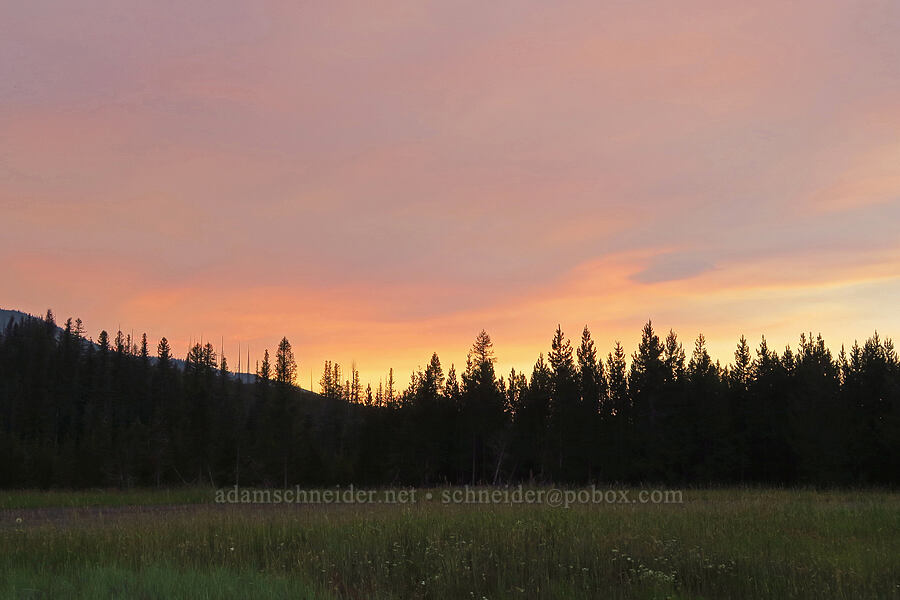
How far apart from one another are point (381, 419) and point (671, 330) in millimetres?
28080

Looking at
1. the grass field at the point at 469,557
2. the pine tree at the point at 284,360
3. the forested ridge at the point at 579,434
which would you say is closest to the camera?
the grass field at the point at 469,557

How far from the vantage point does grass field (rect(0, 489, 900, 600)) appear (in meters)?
10.2

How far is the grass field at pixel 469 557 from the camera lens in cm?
1018

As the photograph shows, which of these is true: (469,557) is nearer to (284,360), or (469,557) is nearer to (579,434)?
(579,434)

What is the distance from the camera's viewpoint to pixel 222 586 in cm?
965

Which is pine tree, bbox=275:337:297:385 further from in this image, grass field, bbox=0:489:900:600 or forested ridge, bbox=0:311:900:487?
grass field, bbox=0:489:900:600

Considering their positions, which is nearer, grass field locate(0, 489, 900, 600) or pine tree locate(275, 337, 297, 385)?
grass field locate(0, 489, 900, 600)

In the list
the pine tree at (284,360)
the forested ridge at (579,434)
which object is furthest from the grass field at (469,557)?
the pine tree at (284,360)

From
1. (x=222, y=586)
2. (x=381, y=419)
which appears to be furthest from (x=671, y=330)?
(x=222, y=586)

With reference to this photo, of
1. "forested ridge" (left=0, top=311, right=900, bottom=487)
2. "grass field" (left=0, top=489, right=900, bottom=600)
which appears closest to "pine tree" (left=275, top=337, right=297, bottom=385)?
"forested ridge" (left=0, top=311, right=900, bottom=487)

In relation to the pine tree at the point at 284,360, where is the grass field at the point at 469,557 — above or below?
below

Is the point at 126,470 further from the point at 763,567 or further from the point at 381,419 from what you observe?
the point at 763,567

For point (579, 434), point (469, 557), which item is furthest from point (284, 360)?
point (469, 557)

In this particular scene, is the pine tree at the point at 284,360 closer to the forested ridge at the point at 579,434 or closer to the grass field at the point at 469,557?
the forested ridge at the point at 579,434
